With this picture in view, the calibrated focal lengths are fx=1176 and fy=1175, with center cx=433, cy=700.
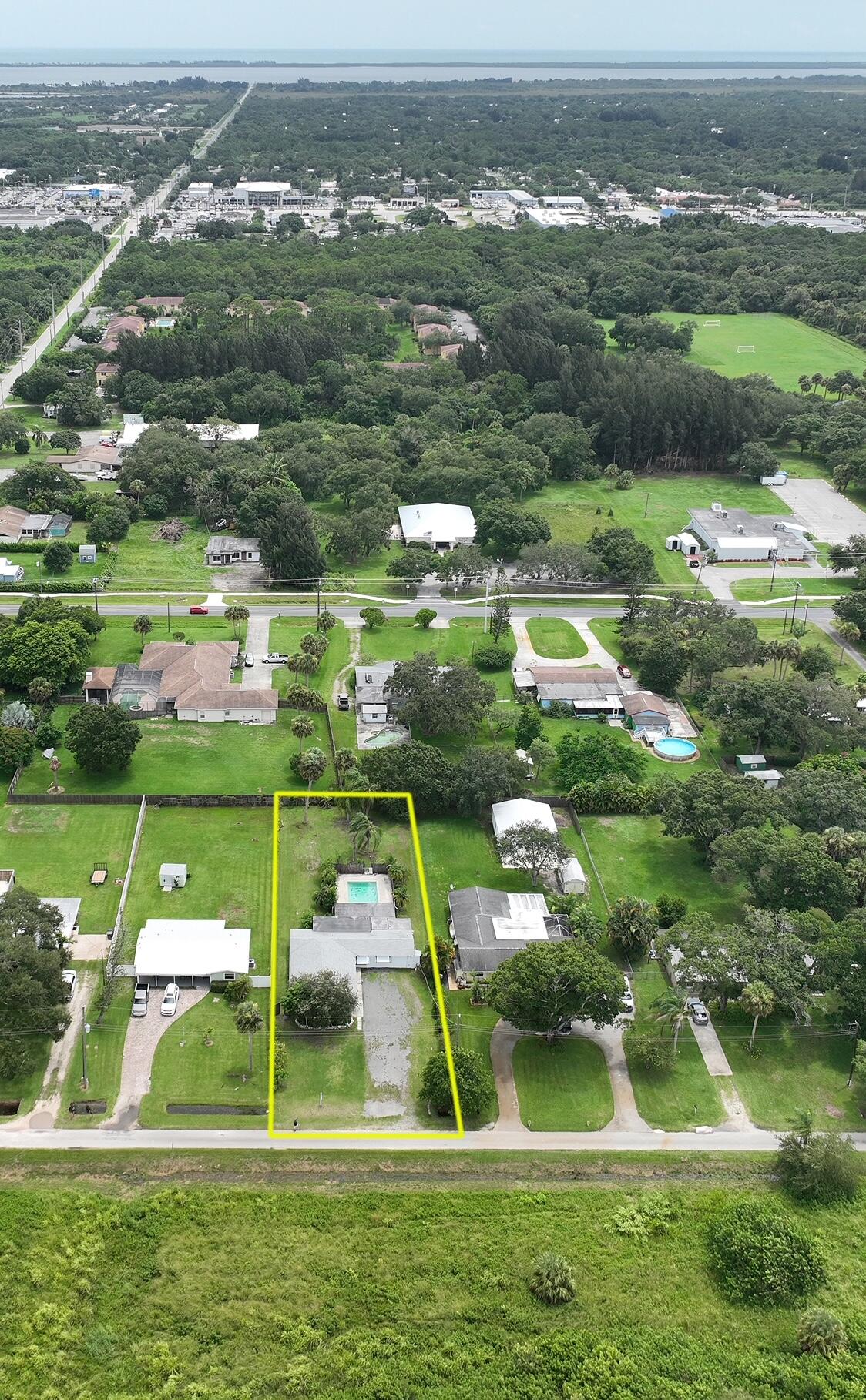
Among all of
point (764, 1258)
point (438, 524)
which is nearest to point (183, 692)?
point (438, 524)

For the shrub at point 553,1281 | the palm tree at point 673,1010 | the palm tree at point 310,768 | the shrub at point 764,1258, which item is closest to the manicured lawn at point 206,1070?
the shrub at point 553,1281

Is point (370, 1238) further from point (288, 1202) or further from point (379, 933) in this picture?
point (379, 933)

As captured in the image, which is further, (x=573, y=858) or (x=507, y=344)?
(x=507, y=344)

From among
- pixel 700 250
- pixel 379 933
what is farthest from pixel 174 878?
pixel 700 250

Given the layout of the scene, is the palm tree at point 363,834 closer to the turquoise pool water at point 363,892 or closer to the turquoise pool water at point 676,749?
the turquoise pool water at point 363,892

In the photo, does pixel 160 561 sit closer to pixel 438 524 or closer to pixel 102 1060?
pixel 438 524
